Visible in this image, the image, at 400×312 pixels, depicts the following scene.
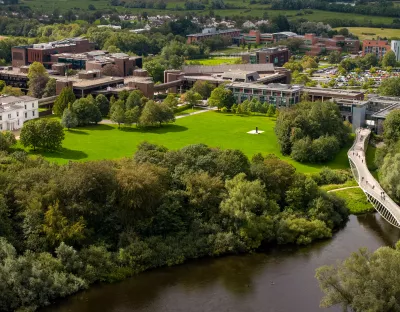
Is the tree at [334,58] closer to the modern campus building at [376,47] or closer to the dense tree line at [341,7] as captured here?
the modern campus building at [376,47]

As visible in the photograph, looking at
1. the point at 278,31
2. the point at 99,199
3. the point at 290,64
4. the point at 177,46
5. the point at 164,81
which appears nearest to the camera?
the point at 99,199

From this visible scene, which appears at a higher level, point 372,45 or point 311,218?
point 372,45

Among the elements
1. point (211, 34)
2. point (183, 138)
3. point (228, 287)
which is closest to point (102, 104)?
point (183, 138)

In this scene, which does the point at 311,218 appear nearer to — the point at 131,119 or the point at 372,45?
the point at 131,119

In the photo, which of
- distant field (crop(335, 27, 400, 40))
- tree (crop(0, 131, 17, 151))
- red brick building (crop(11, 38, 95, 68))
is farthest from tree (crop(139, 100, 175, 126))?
distant field (crop(335, 27, 400, 40))

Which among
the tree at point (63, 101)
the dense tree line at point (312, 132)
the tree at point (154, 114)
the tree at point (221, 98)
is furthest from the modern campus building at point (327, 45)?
the dense tree line at point (312, 132)

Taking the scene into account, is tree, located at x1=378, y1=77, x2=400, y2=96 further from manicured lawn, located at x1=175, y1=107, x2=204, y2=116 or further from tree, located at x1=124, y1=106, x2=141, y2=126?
tree, located at x1=124, y1=106, x2=141, y2=126

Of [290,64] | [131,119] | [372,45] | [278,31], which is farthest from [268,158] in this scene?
[278,31]
